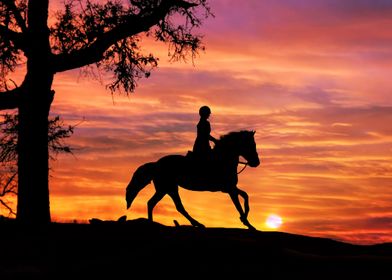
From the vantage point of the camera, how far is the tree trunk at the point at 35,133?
2433 cm

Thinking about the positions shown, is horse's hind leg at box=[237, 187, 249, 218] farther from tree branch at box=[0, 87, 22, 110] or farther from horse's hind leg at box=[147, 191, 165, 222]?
tree branch at box=[0, 87, 22, 110]

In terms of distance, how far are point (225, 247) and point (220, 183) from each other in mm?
6124

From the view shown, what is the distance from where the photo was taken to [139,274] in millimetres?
15484

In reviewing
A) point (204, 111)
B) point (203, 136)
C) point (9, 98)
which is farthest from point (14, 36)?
point (203, 136)

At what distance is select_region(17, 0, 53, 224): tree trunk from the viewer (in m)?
24.3

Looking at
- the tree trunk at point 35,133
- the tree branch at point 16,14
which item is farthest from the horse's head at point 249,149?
the tree branch at point 16,14

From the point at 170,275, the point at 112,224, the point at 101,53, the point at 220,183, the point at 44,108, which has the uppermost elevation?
the point at 101,53

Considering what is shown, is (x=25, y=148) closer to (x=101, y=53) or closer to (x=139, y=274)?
(x=101, y=53)

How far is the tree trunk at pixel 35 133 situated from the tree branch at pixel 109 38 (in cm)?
58

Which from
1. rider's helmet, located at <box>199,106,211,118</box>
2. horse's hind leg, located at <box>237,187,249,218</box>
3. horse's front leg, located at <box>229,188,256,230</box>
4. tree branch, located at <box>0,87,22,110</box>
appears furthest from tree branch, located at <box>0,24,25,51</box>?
horse's hind leg, located at <box>237,187,249,218</box>

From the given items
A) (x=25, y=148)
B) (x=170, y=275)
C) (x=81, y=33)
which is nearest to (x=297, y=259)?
(x=170, y=275)

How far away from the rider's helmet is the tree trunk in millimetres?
5836

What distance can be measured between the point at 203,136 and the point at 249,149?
1.61m

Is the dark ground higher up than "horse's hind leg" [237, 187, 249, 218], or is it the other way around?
"horse's hind leg" [237, 187, 249, 218]
